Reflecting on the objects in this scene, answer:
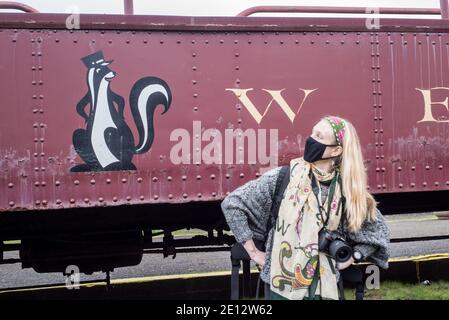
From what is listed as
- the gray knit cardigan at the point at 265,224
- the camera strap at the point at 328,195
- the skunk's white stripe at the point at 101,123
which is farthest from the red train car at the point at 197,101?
the camera strap at the point at 328,195

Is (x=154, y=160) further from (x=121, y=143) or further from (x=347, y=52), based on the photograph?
(x=347, y=52)

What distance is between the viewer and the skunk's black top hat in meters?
2.94

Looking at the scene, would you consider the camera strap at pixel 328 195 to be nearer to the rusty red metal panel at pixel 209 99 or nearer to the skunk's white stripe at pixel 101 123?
the rusty red metal panel at pixel 209 99

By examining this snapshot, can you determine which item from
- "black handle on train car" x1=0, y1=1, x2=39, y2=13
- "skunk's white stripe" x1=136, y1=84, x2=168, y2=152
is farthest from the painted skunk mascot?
"black handle on train car" x1=0, y1=1, x2=39, y2=13

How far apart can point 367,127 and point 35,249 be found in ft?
8.54

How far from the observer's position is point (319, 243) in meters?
2.00

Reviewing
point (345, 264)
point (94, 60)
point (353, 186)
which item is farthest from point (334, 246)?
point (94, 60)

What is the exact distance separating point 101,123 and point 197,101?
600mm

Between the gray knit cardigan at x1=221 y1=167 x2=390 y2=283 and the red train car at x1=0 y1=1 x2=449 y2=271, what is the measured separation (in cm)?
96

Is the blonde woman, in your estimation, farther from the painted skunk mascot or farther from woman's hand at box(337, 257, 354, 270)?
the painted skunk mascot

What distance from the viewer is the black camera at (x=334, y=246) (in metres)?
1.97

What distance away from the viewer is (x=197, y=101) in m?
3.06

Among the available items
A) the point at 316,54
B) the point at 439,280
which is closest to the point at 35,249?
the point at 316,54

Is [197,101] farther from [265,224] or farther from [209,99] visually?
[265,224]
